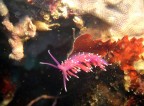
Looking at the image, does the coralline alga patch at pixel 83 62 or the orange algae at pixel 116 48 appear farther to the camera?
the orange algae at pixel 116 48

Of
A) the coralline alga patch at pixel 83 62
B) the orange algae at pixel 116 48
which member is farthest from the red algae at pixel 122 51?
the coralline alga patch at pixel 83 62

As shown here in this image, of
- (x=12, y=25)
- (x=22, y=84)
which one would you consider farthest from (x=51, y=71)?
(x=12, y=25)

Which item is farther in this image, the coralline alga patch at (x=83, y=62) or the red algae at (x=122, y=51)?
the red algae at (x=122, y=51)

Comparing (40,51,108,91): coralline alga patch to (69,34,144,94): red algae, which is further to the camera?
(69,34,144,94): red algae

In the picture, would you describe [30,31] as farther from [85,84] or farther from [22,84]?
[22,84]

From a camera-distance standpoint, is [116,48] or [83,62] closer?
[83,62]

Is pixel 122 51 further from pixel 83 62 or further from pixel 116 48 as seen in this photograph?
pixel 83 62

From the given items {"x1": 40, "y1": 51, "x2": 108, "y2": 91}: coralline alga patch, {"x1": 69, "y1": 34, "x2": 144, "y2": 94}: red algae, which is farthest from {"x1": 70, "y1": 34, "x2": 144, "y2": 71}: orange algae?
{"x1": 40, "y1": 51, "x2": 108, "y2": 91}: coralline alga patch

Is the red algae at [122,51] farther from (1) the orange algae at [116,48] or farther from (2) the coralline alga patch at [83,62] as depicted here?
(2) the coralline alga patch at [83,62]

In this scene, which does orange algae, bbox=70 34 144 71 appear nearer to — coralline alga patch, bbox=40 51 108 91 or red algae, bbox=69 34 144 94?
red algae, bbox=69 34 144 94

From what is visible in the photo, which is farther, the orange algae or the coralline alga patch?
the orange algae

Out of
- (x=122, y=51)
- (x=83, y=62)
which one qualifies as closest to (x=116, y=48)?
(x=122, y=51)
